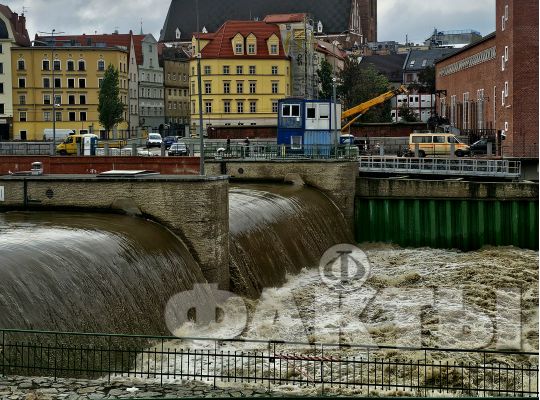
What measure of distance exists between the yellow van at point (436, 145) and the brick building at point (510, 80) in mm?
4650

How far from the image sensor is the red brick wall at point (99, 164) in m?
49.8

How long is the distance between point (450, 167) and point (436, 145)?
14.1 metres

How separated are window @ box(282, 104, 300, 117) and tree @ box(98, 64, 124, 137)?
40629 millimetres

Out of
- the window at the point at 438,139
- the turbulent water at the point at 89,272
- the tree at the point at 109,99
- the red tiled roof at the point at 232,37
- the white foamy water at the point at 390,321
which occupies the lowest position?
the white foamy water at the point at 390,321

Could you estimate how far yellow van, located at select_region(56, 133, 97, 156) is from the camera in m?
67.4

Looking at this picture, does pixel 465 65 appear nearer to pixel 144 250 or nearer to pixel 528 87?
pixel 528 87

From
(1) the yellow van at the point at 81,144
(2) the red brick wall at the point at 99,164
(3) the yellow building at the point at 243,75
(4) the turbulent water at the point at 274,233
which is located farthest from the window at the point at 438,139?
(3) the yellow building at the point at 243,75

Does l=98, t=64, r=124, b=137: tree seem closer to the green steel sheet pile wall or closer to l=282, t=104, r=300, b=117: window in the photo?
l=282, t=104, r=300, b=117: window

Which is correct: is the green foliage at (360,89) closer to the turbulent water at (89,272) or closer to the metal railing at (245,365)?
the turbulent water at (89,272)

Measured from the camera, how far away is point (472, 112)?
100125 millimetres

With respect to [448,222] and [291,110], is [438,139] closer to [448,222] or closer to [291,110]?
[291,110]

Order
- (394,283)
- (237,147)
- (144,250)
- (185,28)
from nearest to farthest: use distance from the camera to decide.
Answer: (144,250), (394,283), (237,147), (185,28)

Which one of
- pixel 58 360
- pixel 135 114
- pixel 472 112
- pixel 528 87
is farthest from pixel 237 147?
pixel 135 114

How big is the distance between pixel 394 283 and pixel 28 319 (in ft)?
67.5
